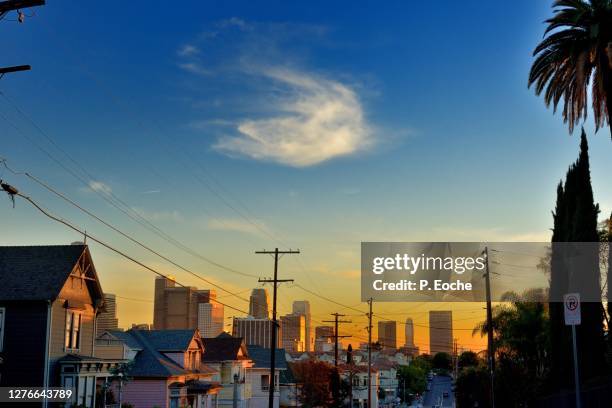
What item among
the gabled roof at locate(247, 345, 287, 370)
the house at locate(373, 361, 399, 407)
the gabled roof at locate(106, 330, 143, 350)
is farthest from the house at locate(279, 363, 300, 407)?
the house at locate(373, 361, 399, 407)

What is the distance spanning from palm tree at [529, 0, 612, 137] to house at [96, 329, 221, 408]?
31.6 metres

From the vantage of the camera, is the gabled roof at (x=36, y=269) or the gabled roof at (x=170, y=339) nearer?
the gabled roof at (x=36, y=269)

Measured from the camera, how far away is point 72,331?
4075 centimetres

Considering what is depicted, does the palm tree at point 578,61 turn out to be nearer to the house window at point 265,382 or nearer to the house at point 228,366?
the house at point 228,366

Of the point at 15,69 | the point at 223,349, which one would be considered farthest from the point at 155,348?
the point at 15,69

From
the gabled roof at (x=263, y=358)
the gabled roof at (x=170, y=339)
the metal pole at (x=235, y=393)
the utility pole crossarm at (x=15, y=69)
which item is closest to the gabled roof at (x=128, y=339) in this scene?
the gabled roof at (x=170, y=339)

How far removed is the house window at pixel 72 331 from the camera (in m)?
40.0

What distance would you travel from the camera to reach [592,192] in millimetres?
38812

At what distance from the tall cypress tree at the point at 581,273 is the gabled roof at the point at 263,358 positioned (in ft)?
152

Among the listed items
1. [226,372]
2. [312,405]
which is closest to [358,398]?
[312,405]

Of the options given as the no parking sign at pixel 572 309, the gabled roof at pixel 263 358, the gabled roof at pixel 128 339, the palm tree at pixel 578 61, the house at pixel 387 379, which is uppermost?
the palm tree at pixel 578 61

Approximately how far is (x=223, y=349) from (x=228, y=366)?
211 centimetres

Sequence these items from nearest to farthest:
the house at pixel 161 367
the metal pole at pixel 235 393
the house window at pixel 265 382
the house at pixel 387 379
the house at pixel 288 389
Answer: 1. the house at pixel 161 367
2. the metal pole at pixel 235 393
3. the house window at pixel 265 382
4. the house at pixel 288 389
5. the house at pixel 387 379

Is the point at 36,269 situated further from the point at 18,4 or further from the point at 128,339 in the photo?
the point at 18,4
